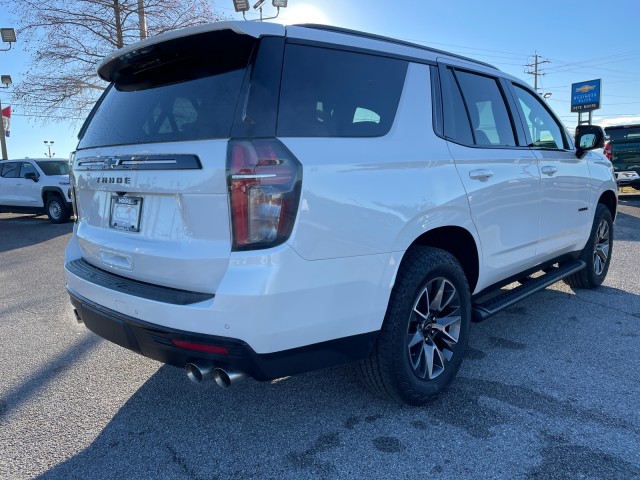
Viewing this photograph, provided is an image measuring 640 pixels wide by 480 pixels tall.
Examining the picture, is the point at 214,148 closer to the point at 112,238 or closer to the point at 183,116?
the point at 183,116

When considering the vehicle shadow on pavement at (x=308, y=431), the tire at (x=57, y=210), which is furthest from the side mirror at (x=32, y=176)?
the vehicle shadow on pavement at (x=308, y=431)

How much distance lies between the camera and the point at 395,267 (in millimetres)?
2412

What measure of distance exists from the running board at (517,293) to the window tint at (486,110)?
1065 millimetres

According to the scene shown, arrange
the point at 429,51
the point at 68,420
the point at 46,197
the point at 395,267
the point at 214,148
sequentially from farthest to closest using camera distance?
the point at 46,197, the point at 429,51, the point at 68,420, the point at 395,267, the point at 214,148

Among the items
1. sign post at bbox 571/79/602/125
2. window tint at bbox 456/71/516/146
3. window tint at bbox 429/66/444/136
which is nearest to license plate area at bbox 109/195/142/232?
window tint at bbox 429/66/444/136

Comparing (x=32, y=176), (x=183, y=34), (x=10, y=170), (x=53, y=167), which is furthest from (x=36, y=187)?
(x=183, y=34)

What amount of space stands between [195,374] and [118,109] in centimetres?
155

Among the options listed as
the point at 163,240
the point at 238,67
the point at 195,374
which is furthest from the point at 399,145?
the point at 195,374

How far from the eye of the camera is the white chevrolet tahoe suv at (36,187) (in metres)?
12.6

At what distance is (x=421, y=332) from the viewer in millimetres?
2793

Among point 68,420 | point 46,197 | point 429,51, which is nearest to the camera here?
point 68,420

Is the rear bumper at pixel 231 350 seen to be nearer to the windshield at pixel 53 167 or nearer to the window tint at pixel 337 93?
the window tint at pixel 337 93

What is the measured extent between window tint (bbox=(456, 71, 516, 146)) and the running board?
107cm

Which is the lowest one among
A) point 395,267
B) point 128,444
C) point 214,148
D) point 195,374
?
point 128,444
